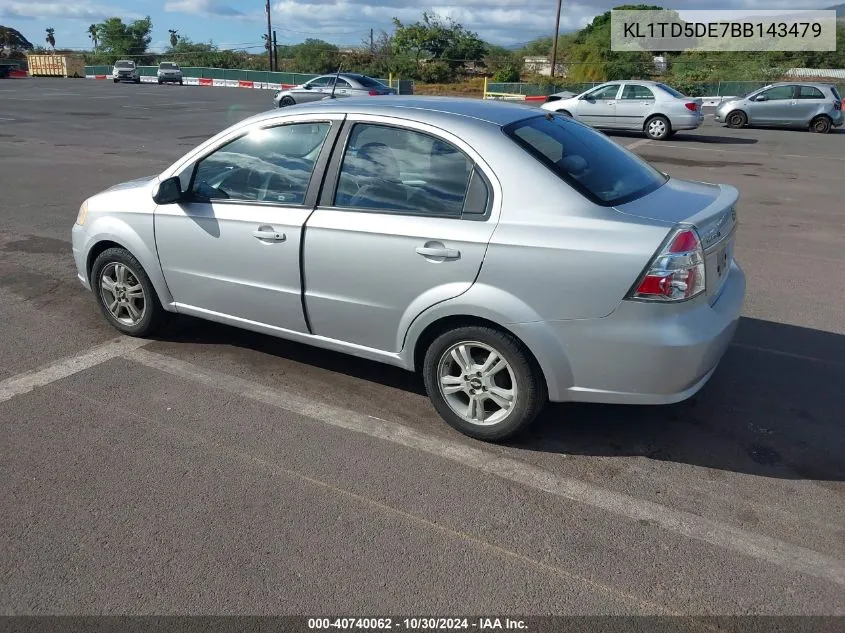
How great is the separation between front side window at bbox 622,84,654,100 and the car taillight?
1768 centimetres

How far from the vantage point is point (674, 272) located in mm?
3348

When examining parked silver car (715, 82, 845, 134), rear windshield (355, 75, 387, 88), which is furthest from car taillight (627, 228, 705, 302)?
rear windshield (355, 75, 387, 88)

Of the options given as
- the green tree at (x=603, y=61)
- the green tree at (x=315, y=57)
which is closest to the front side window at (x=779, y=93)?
the green tree at (x=603, y=61)

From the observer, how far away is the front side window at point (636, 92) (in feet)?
64.1

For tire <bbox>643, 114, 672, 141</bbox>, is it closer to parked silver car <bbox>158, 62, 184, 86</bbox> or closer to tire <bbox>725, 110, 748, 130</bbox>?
tire <bbox>725, 110, 748, 130</bbox>

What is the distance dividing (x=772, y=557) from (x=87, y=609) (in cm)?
268

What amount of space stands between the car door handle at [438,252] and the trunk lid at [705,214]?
822 millimetres

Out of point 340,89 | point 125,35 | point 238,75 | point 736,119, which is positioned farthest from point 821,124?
point 125,35

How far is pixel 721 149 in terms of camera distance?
17844mm

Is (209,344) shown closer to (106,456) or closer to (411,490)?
(106,456)

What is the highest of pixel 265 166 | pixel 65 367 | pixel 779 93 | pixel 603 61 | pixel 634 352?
pixel 603 61

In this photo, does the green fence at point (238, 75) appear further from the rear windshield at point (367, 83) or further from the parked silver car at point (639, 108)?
the parked silver car at point (639, 108)

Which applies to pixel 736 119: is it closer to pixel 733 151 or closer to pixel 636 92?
pixel 636 92

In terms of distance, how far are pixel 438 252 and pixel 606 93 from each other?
18.1m
